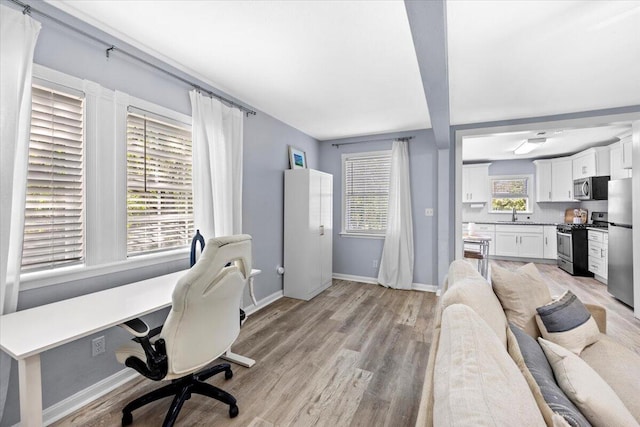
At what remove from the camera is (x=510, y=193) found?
22.2 ft

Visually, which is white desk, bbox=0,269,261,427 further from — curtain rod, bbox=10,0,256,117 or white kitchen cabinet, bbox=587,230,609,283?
white kitchen cabinet, bbox=587,230,609,283

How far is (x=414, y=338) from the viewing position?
9.07 ft

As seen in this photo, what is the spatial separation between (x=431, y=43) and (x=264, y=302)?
3.19 m

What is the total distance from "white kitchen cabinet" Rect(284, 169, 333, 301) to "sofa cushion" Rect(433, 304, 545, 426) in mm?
2964

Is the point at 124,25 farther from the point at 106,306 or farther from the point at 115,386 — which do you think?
→ the point at 115,386

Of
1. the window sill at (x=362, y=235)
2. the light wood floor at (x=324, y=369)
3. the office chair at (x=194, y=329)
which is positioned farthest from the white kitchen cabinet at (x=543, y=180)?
the office chair at (x=194, y=329)

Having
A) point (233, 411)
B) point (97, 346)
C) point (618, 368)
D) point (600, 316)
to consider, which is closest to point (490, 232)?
point (600, 316)

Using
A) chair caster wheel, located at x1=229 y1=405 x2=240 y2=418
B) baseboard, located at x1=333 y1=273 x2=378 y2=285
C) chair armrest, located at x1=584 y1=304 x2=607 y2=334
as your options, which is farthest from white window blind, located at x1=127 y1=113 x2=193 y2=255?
Result: chair armrest, located at x1=584 y1=304 x2=607 y2=334

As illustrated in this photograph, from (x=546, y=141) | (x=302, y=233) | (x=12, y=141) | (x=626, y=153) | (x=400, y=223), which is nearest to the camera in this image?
(x=12, y=141)

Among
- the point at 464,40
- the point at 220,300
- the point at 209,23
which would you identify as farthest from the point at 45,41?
the point at 464,40

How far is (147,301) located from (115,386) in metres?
0.87

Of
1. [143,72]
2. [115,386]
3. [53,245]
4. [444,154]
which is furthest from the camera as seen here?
[444,154]

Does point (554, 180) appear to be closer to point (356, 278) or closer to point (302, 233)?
point (356, 278)

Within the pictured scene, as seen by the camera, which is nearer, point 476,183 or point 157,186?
point 157,186
